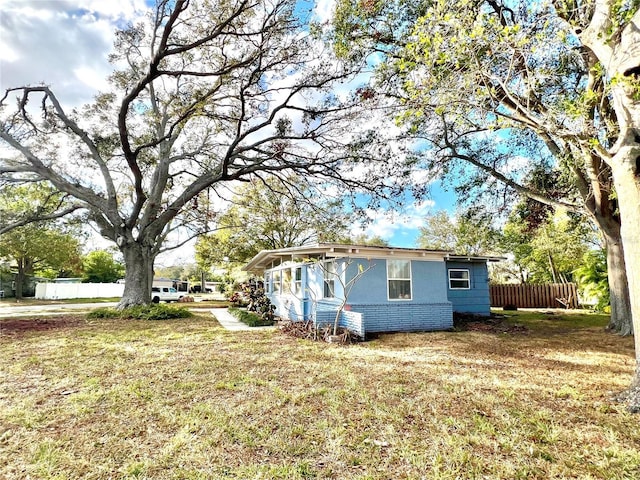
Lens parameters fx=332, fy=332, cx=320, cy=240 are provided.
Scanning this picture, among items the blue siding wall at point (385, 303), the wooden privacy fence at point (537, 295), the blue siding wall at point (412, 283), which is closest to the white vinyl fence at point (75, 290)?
the blue siding wall at point (385, 303)

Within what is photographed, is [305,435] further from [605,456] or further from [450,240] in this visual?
[450,240]

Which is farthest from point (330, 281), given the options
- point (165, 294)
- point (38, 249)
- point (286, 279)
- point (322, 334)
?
point (38, 249)

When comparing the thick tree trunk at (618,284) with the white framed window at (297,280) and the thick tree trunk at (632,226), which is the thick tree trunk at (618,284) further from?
the white framed window at (297,280)

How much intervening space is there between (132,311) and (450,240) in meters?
25.2

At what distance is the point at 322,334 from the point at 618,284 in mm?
8683

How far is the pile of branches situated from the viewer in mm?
8273

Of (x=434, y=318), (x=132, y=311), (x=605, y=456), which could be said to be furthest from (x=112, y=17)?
(x=605, y=456)

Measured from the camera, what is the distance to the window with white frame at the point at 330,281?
1043 cm

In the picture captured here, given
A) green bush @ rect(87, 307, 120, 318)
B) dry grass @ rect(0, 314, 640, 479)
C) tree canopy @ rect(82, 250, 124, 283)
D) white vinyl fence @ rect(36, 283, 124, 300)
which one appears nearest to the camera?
dry grass @ rect(0, 314, 640, 479)

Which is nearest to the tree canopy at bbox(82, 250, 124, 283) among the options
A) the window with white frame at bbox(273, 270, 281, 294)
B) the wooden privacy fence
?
the window with white frame at bbox(273, 270, 281, 294)

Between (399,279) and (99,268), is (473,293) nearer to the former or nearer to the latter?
(399,279)

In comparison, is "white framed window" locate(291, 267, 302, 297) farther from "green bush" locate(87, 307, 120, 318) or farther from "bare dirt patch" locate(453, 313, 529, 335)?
"green bush" locate(87, 307, 120, 318)

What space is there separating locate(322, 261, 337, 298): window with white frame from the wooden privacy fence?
1352 cm

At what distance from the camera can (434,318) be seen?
1045 cm
